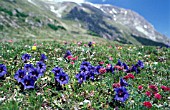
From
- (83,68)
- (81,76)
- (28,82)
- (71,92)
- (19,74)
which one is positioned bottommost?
(71,92)

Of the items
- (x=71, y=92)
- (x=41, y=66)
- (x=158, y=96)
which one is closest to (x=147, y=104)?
(x=158, y=96)

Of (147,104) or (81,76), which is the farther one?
(81,76)

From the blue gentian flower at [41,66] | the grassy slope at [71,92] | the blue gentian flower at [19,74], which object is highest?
the blue gentian flower at [41,66]

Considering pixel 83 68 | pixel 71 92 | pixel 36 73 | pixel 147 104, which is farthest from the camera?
pixel 83 68

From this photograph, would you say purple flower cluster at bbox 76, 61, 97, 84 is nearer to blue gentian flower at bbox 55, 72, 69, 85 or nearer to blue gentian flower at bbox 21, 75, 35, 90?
blue gentian flower at bbox 55, 72, 69, 85

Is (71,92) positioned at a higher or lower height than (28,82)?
lower

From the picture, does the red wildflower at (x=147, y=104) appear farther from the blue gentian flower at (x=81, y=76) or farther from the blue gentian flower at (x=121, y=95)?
the blue gentian flower at (x=81, y=76)

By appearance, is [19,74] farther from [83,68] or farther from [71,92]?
[83,68]

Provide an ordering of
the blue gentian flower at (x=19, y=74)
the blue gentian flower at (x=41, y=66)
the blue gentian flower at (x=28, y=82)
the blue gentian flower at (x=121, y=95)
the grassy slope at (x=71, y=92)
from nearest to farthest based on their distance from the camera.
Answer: the grassy slope at (x=71, y=92), the blue gentian flower at (x=121, y=95), the blue gentian flower at (x=28, y=82), the blue gentian flower at (x=19, y=74), the blue gentian flower at (x=41, y=66)

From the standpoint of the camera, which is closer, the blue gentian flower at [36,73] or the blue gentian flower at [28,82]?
the blue gentian flower at [28,82]

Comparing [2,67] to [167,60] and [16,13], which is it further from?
[16,13]

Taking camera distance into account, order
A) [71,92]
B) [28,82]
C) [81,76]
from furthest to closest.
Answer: [81,76] < [71,92] < [28,82]

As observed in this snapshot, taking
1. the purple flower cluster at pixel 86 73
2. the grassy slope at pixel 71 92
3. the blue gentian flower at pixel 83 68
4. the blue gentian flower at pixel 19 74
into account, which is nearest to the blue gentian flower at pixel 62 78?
the grassy slope at pixel 71 92

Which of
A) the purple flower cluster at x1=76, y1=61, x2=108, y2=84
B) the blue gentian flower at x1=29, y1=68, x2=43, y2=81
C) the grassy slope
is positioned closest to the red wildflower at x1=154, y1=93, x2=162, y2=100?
the grassy slope
